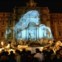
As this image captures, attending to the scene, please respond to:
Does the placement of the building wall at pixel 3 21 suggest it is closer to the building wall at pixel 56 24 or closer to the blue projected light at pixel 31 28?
the blue projected light at pixel 31 28

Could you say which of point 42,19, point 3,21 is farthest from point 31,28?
point 3,21

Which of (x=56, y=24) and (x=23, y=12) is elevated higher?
(x=23, y=12)

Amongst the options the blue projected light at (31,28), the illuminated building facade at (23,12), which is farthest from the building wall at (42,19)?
the blue projected light at (31,28)

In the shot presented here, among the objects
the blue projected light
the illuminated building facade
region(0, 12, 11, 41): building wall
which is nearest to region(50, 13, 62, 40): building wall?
the illuminated building facade

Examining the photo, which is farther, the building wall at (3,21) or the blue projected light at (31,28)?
the building wall at (3,21)

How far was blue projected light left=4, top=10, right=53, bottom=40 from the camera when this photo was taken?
11625 mm

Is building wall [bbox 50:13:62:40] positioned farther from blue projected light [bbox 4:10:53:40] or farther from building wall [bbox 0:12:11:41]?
building wall [bbox 0:12:11:41]

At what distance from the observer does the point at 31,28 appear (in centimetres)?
1177

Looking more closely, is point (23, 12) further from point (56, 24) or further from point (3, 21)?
point (56, 24)

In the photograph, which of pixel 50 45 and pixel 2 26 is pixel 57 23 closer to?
pixel 50 45

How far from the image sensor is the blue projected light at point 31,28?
11.6 meters

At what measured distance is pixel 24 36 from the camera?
1164cm

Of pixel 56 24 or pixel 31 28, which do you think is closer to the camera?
pixel 31 28

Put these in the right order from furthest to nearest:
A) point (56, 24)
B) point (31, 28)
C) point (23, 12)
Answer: point (56, 24) < point (23, 12) < point (31, 28)
